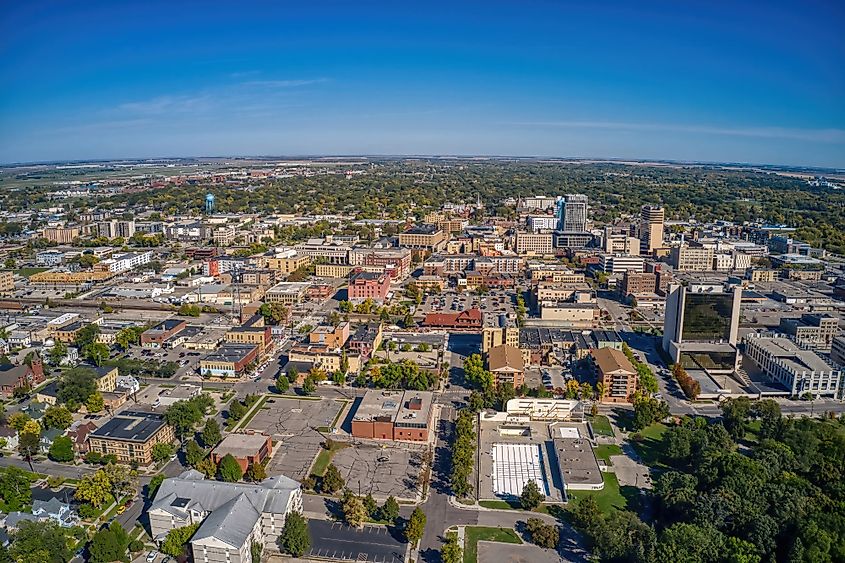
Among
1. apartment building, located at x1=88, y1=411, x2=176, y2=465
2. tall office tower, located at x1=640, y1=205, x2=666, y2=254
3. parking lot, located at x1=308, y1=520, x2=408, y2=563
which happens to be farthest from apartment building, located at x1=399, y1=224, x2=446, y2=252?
parking lot, located at x1=308, y1=520, x2=408, y2=563

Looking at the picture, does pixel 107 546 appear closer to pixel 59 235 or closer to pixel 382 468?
pixel 382 468

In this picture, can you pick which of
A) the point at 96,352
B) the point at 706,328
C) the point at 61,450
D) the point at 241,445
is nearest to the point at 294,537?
the point at 241,445

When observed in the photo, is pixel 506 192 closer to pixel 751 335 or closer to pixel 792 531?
pixel 751 335

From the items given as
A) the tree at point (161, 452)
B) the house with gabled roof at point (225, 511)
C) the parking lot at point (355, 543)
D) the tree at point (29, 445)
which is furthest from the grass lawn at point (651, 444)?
the tree at point (29, 445)

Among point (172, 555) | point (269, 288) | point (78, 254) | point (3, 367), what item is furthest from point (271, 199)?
point (172, 555)

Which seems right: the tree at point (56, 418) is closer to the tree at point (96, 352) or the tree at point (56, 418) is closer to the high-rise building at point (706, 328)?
the tree at point (96, 352)

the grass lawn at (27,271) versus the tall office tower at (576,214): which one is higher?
the tall office tower at (576,214)
